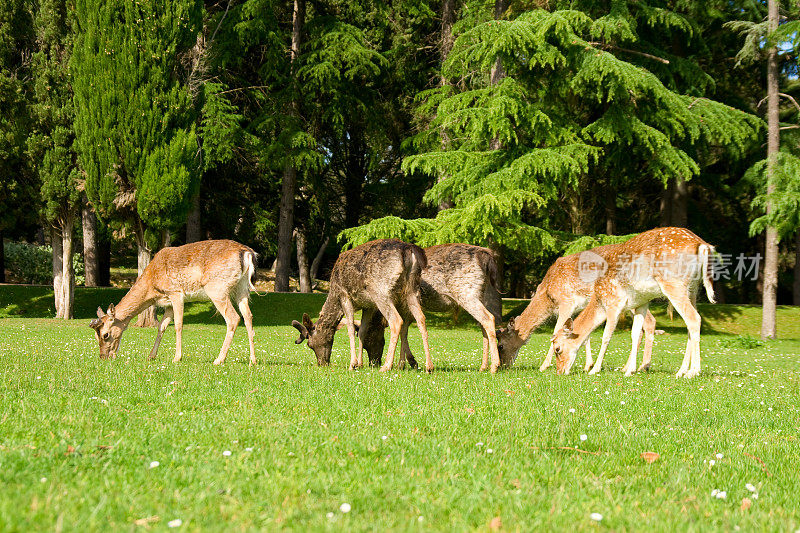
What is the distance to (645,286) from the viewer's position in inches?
473

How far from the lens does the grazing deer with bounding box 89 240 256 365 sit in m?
12.0

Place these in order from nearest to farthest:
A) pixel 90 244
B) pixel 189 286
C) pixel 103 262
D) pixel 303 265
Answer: pixel 189 286 → pixel 90 244 → pixel 103 262 → pixel 303 265

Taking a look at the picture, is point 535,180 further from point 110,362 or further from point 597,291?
point 110,362

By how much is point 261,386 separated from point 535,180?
18.2 m

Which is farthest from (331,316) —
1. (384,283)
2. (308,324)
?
(384,283)

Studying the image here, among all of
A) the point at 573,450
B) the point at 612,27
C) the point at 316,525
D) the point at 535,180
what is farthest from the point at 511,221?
the point at 316,525

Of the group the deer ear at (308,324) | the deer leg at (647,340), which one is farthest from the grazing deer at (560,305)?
the deer ear at (308,324)

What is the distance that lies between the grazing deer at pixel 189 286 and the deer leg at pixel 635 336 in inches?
248

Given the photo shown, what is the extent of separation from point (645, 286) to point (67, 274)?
22176mm

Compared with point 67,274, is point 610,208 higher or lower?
higher

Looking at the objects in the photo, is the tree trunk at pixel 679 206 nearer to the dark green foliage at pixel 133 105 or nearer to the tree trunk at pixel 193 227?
the dark green foliage at pixel 133 105

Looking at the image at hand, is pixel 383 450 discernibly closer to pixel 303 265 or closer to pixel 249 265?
pixel 249 265

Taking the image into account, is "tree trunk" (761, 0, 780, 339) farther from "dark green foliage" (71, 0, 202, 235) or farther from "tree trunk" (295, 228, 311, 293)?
"tree trunk" (295, 228, 311, 293)

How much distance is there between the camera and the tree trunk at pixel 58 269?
26.9m
